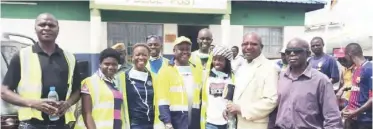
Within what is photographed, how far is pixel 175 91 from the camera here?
15.1 ft

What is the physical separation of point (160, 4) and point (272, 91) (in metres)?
10.3

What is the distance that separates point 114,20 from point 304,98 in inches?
432

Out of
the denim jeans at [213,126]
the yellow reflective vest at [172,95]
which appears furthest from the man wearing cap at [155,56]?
the denim jeans at [213,126]

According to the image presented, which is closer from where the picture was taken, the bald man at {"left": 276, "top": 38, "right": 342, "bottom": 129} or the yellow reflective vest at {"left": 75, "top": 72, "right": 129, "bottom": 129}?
the bald man at {"left": 276, "top": 38, "right": 342, "bottom": 129}

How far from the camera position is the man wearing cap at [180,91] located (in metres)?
4.45

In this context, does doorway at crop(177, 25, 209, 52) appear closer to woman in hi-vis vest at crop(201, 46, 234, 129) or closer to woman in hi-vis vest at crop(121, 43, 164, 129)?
woman in hi-vis vest at crop(201, 46, 234, 129)

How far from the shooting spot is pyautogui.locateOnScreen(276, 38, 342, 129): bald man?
12.2 feet

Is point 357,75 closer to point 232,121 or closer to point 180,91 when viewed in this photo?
point 232,121

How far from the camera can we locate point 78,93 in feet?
12.5

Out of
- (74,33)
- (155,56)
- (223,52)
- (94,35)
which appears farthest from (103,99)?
(74,33)

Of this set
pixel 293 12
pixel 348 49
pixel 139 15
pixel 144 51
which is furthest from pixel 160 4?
pixel 144 51

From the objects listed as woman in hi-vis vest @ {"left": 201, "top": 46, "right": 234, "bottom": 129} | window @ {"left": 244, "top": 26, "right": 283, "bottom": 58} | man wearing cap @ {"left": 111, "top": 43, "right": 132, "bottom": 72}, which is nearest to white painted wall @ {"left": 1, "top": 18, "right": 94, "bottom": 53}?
window @ {"left": 244, "top": 26, "right": 283, "bottom": 58}

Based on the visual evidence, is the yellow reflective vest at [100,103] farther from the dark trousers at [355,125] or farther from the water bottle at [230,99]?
the dark trousers at [355,125]

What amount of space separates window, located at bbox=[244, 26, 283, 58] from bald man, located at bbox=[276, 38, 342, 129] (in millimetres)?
11760
